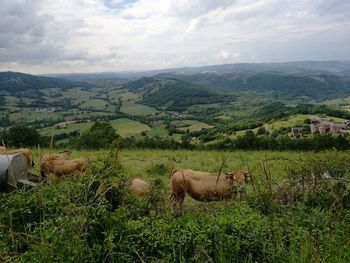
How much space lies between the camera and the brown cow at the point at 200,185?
25.6 ft

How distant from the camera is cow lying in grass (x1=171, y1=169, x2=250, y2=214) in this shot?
7.75m

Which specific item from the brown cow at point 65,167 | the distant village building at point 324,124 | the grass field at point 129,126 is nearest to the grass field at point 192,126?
the grass field at point 129,126

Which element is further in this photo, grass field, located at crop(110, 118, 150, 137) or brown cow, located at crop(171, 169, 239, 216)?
grass field, located at crop(110, 118, 150, 137)

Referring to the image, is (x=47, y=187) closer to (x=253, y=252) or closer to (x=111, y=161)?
(x=111, y=161)

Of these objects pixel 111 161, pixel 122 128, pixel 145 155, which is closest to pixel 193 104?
pixel 122 128

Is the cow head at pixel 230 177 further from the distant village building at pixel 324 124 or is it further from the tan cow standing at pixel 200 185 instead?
the distant village building at pixel 324 124

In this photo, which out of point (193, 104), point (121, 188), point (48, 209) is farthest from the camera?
point (193, 104)

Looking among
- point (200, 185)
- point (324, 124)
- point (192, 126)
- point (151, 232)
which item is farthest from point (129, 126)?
point (151, 232)

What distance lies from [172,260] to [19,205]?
2.32m

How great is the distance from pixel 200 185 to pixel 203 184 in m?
0.08

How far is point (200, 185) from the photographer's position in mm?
8039

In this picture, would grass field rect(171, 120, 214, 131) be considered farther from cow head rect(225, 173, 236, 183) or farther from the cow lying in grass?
cow head rect(225, 173, 236, 183)

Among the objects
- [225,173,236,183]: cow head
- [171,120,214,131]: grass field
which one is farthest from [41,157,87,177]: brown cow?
[171,120,214,131]: grass field

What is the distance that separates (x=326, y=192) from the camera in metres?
5.75
